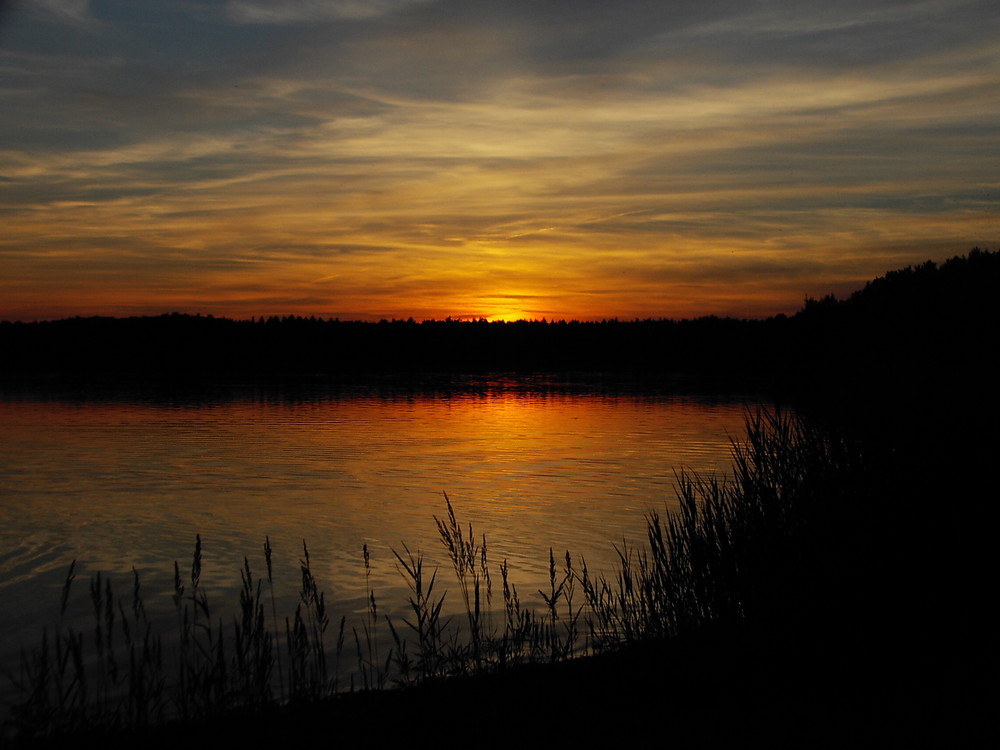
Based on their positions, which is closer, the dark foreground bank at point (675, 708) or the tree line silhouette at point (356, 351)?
the dark foreground bank at point (675, 708)

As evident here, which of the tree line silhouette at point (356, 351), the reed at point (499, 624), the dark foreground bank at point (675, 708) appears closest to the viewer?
the dark foreground bank at point (675, 708)

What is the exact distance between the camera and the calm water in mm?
12414

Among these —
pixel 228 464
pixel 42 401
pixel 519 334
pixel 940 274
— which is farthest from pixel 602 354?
pixel 940 274

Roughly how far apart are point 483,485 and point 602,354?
283 feet

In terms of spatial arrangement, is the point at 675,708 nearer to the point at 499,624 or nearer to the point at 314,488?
the point at 499,624

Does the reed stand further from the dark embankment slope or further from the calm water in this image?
the calm water

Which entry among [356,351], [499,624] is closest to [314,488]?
[499,624]

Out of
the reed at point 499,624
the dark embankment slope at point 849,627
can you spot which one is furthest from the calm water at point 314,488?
the dark embankment slope at point 849,627

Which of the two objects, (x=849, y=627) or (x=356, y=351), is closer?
(x=849, y=627)

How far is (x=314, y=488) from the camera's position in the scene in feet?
64.1

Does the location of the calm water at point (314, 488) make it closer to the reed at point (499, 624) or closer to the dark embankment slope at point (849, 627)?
the reed at point (499, 624)

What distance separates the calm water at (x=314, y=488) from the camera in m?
12.4

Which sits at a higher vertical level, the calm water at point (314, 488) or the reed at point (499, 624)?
the reed at point (499, 624)

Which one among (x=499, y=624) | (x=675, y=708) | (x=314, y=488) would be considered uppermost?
(x=675, y=708)
